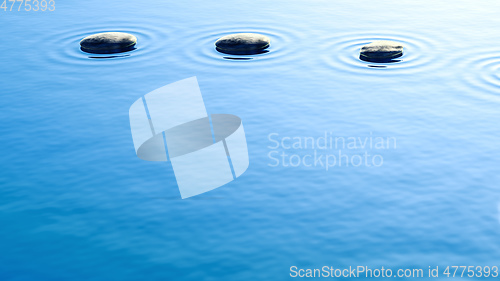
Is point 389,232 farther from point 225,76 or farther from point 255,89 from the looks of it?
point 225,76

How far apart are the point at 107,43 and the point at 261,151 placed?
10231 mm

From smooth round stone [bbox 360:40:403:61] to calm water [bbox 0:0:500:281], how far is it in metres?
0.46

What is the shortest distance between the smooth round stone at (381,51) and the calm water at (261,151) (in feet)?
1.52

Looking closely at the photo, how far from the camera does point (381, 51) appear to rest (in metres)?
23.3

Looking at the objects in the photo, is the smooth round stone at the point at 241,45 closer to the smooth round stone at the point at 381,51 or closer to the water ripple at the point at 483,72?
the smooth round stone at the point at 381,51

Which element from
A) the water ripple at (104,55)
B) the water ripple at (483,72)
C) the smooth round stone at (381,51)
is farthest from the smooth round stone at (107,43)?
the water ripple at (483,72)

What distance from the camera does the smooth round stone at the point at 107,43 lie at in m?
24.7

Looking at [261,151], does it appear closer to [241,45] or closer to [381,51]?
[241,45]

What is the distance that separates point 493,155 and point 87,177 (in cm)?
1045

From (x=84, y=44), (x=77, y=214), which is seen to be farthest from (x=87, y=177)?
(x=84, y=44)

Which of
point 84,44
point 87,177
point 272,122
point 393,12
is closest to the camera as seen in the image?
point 87,177

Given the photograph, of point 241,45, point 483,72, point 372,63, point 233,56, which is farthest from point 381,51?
point 233,56

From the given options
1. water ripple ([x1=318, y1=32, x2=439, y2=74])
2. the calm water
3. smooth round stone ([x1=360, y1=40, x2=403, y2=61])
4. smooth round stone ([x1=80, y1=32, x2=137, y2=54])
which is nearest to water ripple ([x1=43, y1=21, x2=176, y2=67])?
the calm water

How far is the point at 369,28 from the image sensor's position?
26.5 meters
